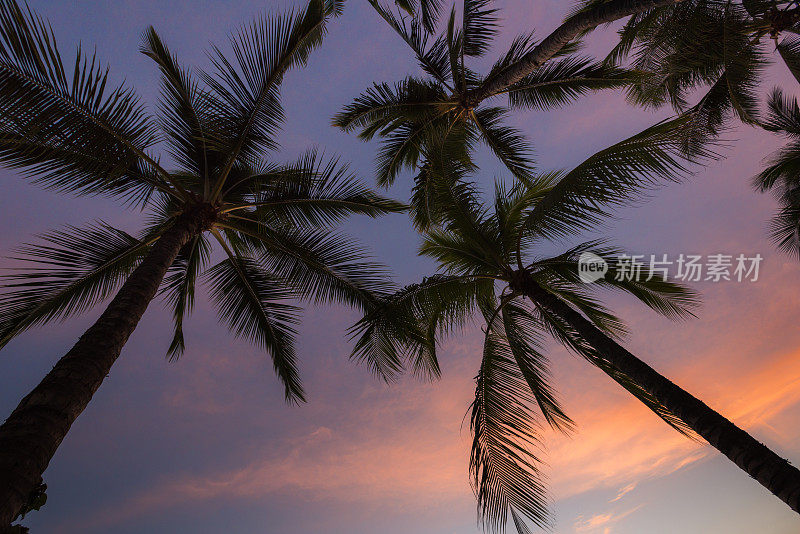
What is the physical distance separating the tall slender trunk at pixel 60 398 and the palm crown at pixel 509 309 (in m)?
3.18

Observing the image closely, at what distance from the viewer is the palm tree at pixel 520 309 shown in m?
4.78

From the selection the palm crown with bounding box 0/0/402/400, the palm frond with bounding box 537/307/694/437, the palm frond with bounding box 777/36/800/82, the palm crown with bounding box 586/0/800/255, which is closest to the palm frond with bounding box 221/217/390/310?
the palm crown with bounding box 0/0/402/400

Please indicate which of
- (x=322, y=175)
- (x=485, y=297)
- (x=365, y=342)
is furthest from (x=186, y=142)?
(x=485, y=297)

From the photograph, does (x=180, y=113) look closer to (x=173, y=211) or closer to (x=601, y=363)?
(x=173, y=211)

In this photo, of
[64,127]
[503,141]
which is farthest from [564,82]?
[64,127]

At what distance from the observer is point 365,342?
6699 millimetres

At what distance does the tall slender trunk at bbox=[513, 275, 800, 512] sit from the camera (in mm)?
3419

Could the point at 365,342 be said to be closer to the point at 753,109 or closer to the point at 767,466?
the point at 767,466

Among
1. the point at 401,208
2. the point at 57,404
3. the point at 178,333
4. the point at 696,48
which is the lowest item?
the point at 57,404

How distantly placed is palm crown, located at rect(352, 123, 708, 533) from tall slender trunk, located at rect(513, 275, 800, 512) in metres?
0.29

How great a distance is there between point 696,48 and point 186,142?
34.4 feet

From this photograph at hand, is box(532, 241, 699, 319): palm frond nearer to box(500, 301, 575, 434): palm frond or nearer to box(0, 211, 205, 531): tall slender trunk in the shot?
box(500, 301, 575, 434): palm frond

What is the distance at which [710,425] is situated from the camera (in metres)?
4.01

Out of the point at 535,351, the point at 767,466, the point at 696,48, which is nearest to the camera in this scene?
the point at 767,466
